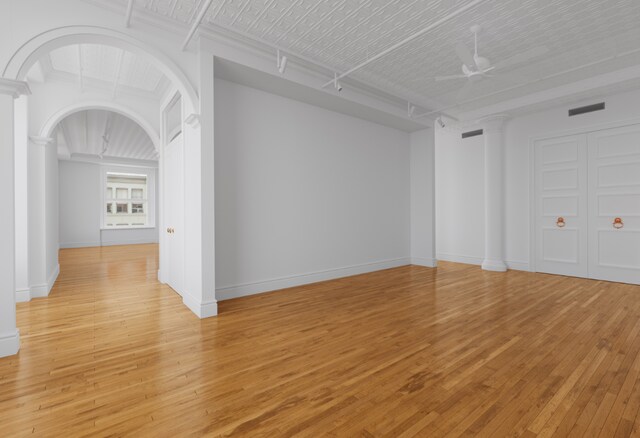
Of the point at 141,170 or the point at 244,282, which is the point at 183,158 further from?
the point at 141,170

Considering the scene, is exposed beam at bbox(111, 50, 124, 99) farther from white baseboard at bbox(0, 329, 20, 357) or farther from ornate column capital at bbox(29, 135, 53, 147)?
white baseboard at bbox(0, 329, 20, 357)

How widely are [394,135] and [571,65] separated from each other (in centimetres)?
318

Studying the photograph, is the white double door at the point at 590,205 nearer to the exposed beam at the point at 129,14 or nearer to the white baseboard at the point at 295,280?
the white baseboard at the point at 295,280

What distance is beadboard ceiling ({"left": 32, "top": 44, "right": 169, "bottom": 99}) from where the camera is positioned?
4273 millimetres

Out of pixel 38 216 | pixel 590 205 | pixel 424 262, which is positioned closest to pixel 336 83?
pixel 424 262

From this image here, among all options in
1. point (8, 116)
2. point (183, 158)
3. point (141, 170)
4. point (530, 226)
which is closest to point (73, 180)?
point (141, 170)

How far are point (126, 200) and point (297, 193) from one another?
10.7 m

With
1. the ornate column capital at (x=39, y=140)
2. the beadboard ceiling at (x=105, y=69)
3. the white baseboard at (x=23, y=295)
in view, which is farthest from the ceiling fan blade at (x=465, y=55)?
the white baseboard at (x=23, y=295)

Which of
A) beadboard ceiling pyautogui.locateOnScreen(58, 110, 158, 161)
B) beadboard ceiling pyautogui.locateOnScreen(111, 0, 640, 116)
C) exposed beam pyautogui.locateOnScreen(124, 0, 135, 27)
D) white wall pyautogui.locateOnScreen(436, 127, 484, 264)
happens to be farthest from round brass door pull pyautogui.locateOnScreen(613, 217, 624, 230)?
beadboard ceiling pyautogui.locateOnScreen(58, 110, 158, 161)

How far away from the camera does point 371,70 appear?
489 centimetres

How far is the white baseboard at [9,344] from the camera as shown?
2.54 metres

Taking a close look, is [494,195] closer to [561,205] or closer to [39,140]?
[561,205]

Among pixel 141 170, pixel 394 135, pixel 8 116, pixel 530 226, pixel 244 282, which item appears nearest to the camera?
pixel 8 116

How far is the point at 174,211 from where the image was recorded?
4793 mm
